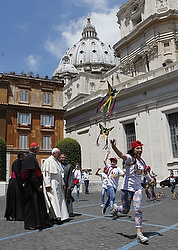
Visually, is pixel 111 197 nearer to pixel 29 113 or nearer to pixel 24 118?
pixel 24 118

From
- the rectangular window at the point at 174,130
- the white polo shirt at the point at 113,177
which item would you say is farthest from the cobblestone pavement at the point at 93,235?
the rectangular window at the point at 174,130

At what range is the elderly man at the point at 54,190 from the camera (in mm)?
6660

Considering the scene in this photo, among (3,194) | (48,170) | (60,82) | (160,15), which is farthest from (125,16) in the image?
(48,170)

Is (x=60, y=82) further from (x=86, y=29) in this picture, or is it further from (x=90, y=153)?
(x=86, y=29)

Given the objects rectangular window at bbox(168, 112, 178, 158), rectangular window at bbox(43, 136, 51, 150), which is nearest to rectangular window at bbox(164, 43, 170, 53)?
rectangular window at bbox(168, 112, 178, 158)

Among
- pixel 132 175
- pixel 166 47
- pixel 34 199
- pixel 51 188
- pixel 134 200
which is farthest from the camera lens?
pixel 166 47

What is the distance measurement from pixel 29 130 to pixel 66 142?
827cm

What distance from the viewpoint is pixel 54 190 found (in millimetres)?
6812

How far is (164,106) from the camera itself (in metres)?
24.8

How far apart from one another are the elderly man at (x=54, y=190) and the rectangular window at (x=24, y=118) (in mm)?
25920

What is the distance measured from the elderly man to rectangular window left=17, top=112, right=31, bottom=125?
85.0 feet

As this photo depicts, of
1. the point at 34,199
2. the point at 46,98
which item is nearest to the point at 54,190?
the point at 34,199

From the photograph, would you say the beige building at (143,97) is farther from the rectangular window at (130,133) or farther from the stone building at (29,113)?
the stone building at (29,113)

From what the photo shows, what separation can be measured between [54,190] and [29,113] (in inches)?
1059
